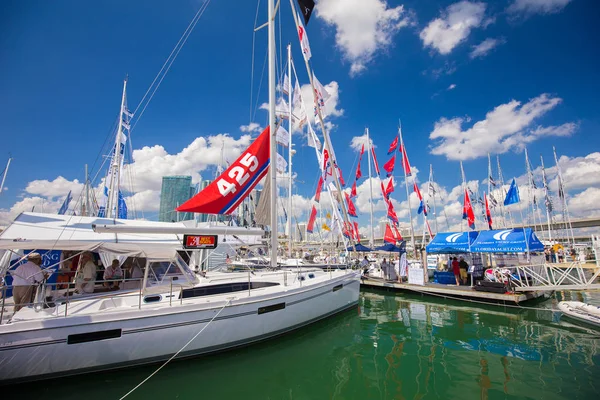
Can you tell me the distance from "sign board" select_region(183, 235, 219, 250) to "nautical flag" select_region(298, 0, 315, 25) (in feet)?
34.2

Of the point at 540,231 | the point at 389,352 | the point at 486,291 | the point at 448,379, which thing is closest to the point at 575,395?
the point at 448,379

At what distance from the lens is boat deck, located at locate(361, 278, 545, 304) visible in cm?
1417

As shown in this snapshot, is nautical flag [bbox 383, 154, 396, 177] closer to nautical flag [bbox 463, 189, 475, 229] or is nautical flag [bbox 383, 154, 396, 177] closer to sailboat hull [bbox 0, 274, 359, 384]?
nautical flag [bbox 463, 189, 475, 229]

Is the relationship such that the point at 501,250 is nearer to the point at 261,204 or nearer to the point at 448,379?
the point at 448,379

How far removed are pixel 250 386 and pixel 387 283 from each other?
14995mm

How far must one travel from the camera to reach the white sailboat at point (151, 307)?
5977 mm

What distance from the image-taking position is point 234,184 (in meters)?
9.82

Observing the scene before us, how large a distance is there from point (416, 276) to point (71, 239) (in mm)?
19143

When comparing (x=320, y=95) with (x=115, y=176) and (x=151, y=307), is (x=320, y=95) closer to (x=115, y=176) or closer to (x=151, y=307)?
(x=151, y=307)

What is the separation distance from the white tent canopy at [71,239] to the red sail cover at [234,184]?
1.44 metres

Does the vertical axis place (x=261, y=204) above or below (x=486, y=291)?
above

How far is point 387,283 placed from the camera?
1931cm

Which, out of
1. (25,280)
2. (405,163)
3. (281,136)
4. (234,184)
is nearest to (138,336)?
(25,280)

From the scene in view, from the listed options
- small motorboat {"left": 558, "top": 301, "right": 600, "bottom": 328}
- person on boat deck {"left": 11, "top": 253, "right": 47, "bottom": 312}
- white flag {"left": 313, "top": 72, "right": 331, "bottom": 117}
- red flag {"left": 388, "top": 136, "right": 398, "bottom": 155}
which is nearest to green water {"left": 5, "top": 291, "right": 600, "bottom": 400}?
small motorboat {"left": 558, "top": 301, "right": 600, "bottom": 328}
